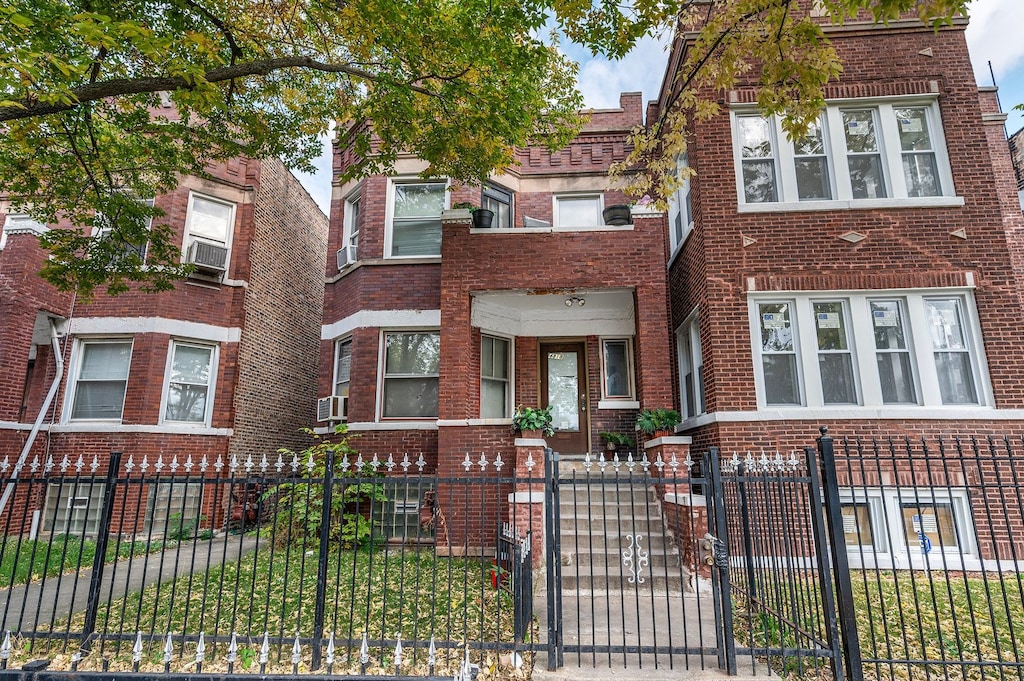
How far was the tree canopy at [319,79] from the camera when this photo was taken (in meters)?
5.80

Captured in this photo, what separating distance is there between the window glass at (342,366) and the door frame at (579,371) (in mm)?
3984

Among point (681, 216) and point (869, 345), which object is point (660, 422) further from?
point (681, 216)

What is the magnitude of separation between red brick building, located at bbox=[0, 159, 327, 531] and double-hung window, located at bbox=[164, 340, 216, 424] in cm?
2

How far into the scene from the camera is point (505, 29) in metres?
7.03

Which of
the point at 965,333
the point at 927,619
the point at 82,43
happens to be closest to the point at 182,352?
the point at 82,43

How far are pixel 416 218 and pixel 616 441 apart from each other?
242 inches

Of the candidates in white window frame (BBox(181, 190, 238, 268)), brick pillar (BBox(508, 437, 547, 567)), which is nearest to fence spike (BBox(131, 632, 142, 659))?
brick pillar (BBox(508, 437, 547, 567))

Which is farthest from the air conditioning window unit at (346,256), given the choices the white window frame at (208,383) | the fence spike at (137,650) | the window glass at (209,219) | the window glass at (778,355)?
the fence spike at (137,650)

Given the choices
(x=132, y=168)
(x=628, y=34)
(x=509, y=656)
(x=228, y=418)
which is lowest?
(x=509, y=656)

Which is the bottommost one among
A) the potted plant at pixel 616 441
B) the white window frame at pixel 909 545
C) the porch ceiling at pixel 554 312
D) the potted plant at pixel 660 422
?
the white window frame at pixel 909 545

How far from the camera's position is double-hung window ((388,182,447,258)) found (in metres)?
11.4

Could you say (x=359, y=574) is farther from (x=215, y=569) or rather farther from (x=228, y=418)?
(x=228, y=418)

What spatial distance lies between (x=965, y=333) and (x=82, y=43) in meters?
12.5

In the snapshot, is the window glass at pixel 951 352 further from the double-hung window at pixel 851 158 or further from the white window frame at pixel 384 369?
the white window frame at pixel 384 369
